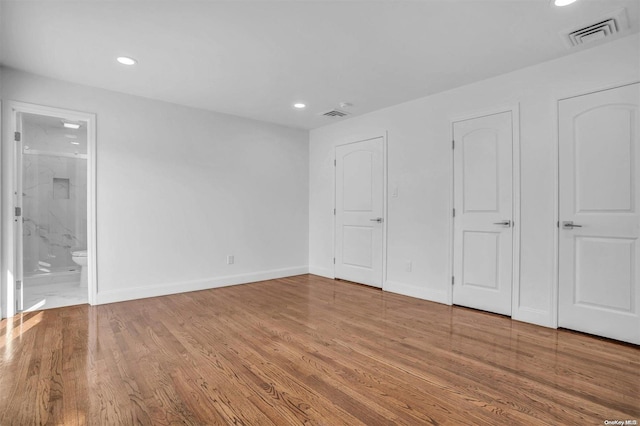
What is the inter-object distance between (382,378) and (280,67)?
2857 millimetres

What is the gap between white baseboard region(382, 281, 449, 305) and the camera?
397 cm

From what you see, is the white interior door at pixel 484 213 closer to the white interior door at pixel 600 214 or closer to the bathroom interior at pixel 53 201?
the white interior door at pixel 600 214

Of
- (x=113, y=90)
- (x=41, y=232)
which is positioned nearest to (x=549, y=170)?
(x=113, y=90)

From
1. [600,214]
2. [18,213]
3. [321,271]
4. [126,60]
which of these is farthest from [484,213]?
[18,213]

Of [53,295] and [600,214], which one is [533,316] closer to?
[600,214]

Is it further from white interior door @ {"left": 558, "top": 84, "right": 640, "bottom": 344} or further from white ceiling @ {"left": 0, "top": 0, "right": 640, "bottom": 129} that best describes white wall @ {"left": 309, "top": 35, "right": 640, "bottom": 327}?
white ceiling @ {"left": 0, "top": 0, "right": 640, "bottom": 129}

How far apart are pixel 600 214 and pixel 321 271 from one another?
378 cm

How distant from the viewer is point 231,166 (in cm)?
498

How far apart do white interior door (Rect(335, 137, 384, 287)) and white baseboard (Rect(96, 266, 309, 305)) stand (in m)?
0.97

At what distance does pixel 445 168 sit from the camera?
13.0 feet

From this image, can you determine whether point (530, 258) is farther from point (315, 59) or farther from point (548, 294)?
point (315, 59)

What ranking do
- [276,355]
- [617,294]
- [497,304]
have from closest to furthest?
1. [276,355]
2. [617,294]
3. [497,304]

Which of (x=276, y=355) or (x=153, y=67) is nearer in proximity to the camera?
(x=276, y=355)

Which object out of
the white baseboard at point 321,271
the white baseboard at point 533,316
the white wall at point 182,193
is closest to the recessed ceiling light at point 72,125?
the white wall at point 182,193
